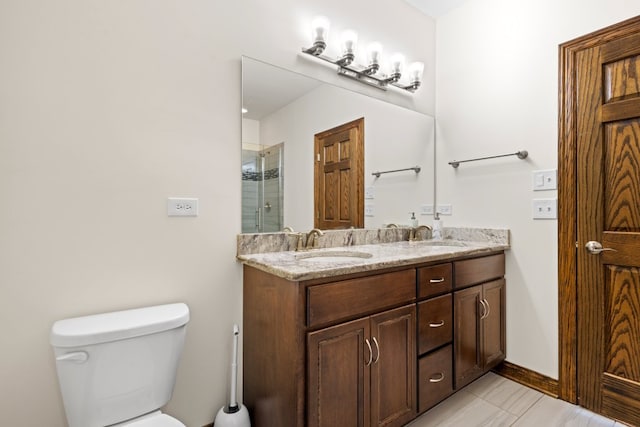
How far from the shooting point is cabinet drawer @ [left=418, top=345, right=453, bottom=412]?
1.59 m

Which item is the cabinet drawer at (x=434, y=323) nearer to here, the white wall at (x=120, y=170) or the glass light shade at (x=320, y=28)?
the white wall at (x=120, y=170)

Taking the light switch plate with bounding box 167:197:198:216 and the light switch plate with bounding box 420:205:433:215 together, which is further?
the light switch plate with bounding box 420:205:433:215

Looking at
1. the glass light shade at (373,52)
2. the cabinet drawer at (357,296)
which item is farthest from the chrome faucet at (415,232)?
the glass light shade at (373,52)

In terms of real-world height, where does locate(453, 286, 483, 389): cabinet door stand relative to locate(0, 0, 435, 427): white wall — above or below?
below

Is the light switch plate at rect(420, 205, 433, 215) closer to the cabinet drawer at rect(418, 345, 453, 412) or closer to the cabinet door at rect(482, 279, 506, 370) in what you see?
the cabinet door at rect(482, 279, 506, 370)

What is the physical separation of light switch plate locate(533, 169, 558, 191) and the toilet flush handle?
2417mm

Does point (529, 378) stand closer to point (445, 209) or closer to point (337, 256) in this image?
point (445, 209)

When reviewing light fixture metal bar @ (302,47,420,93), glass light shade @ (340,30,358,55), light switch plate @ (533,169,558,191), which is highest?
glass light shade @ (340,30,358,55)

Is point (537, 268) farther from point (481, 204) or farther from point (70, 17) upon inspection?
point (70, 17)

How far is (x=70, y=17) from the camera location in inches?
48.2

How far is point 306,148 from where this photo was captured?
1938 mm

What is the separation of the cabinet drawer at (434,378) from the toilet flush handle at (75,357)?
140cm

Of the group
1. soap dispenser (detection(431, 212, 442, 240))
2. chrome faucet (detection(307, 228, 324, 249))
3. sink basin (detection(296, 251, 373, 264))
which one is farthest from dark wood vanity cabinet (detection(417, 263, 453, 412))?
soap dispenser (detection(431, 212, 442, 240))

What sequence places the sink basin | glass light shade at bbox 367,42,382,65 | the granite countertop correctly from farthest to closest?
1. glass light shade at bbox 367,42,382,65
2. the sink basin
3. the granite countertop
